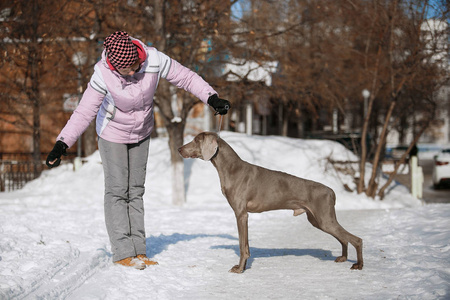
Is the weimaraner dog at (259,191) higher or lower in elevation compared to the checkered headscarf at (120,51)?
lower

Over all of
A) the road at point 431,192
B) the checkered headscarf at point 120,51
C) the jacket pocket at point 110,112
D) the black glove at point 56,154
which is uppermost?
the checkered headscarf at point 120,51

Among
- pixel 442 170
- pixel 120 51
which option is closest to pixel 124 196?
pixel 120 51

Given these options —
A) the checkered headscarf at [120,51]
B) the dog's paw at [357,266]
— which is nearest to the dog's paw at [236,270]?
the dog's paw at [357,266]

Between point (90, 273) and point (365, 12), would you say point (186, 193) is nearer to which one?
point (365, 12)

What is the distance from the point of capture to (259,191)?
5.72 m

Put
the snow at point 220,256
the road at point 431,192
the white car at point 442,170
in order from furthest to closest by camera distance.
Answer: the white car at point 442,170
the road at point 431,192
the snow at point 220,256

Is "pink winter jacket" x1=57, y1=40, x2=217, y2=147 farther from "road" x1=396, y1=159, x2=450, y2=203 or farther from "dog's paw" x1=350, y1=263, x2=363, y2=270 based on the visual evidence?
"road" x1=396, y1=159, x2=450, y2=203

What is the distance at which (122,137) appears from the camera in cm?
567

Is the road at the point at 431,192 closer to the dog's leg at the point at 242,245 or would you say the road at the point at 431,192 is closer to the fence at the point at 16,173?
the dog's leg at the point at 242,245

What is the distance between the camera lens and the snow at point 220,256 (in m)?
4.71

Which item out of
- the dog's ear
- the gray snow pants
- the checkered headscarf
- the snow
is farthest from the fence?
the checkered headscarf

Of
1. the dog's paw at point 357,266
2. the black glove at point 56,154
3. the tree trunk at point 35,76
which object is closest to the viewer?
the black glove at point 56,154

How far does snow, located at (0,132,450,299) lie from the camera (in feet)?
15.5

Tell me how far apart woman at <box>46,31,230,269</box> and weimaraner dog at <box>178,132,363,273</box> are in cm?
53
